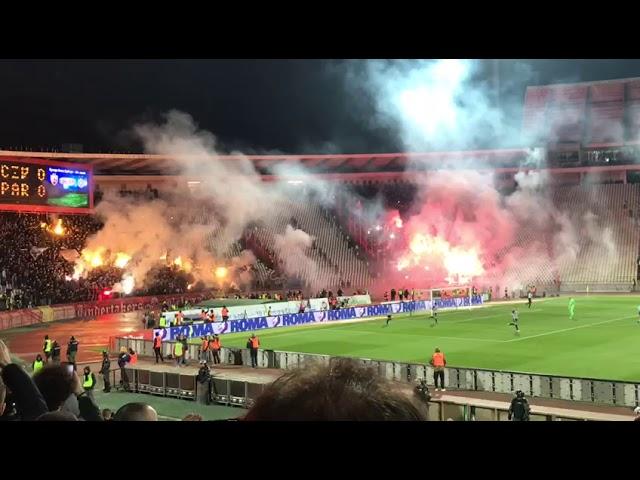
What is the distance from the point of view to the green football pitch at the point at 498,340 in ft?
67.9

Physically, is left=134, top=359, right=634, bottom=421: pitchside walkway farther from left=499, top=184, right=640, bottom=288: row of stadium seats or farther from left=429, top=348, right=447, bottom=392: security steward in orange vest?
left=499, top=184, right=640, bottom=288: row of stadium seats

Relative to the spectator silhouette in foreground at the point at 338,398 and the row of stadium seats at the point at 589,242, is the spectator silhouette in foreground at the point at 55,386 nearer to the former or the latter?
the spectator silhouette in foreground at the point at 338,398

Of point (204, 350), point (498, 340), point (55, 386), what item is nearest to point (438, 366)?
point (204, 350)

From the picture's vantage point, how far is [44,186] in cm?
3147

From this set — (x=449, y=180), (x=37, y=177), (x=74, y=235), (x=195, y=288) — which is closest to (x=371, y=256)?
(x=449, y=180)

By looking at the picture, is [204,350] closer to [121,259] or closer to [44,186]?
[44,186]

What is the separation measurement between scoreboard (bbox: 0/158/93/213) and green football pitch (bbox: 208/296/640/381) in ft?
35.7

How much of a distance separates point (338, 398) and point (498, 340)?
25.3 m

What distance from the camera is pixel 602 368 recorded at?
19594 millimetres

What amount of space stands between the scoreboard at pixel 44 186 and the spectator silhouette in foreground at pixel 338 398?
102 feet
